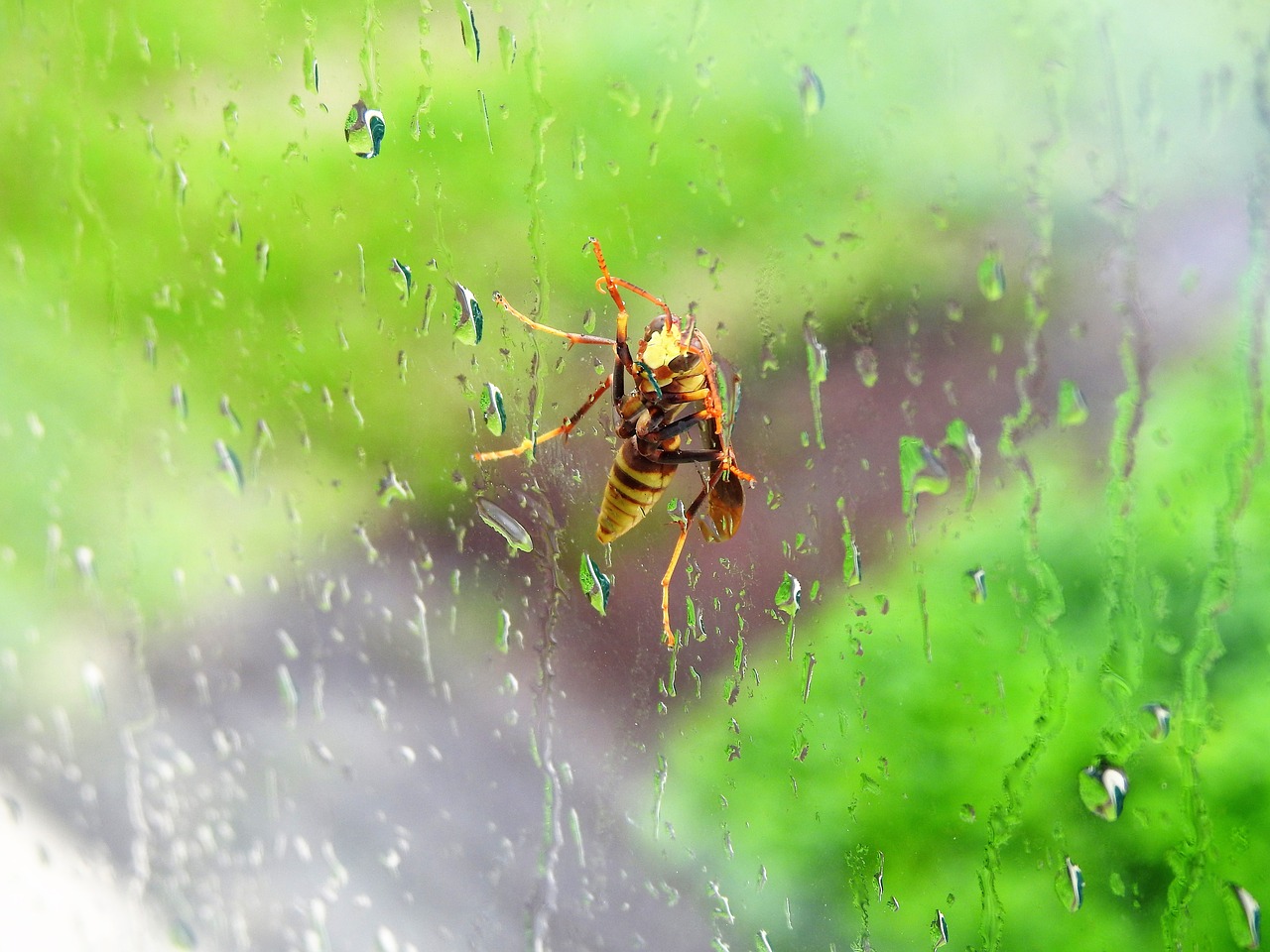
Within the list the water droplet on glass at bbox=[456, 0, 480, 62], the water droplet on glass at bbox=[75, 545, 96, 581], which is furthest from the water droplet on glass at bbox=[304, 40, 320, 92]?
the water droplet on glass at bbox=[75, 545, 96, 581]

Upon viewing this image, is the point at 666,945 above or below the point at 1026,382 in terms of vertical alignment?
below

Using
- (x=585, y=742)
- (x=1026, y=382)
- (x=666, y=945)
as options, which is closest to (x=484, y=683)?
(x=585, y=742)

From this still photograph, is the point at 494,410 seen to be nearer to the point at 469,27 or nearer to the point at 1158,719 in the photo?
the point at 469,27

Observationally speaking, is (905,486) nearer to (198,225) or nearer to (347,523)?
(347,523)

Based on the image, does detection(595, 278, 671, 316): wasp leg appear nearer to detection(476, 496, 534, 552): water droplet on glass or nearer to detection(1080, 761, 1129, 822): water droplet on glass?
detection(476, 496, 534, 552): water droplet on glass

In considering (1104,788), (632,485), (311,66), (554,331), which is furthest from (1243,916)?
(311,66)

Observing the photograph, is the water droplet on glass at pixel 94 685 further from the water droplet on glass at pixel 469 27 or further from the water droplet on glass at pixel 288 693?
the water droplet on glass at pixel 469 27
